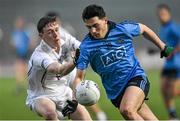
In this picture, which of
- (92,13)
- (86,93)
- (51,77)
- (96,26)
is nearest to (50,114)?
(51,77)

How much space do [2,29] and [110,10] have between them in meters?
5.14

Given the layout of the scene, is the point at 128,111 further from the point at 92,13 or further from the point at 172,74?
the point at 172,74

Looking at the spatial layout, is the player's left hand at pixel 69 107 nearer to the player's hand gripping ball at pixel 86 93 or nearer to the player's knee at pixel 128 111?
the player's hand gripping ball at pixel 86 93

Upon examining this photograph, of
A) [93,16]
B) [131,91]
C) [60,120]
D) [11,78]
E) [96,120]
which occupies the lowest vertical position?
[11,78]

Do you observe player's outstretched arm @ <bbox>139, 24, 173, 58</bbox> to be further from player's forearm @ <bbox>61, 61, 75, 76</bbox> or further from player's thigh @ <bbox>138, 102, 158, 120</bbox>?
player's forearm @ <bbox>61, 61, 75, 76</bbox>

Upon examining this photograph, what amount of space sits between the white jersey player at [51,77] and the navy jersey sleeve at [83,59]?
1.34 feet

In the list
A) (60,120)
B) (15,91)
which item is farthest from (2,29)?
(60,120)

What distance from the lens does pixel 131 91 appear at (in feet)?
34.5

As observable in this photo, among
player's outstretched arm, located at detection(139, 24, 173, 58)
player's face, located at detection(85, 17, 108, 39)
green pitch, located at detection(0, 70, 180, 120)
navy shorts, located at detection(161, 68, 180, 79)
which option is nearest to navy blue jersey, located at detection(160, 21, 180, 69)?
navy shorts, located at detection(161, 68, 180, 79)

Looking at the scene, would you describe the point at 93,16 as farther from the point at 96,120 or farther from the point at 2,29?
the point at 2,29

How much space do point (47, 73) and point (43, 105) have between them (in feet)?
1.55

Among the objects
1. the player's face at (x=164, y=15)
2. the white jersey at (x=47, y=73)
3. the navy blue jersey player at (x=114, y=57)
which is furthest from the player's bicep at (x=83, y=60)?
the player's face at (x=164, y=15)

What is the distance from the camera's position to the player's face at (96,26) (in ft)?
34.6

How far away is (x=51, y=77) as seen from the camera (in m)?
11.5
